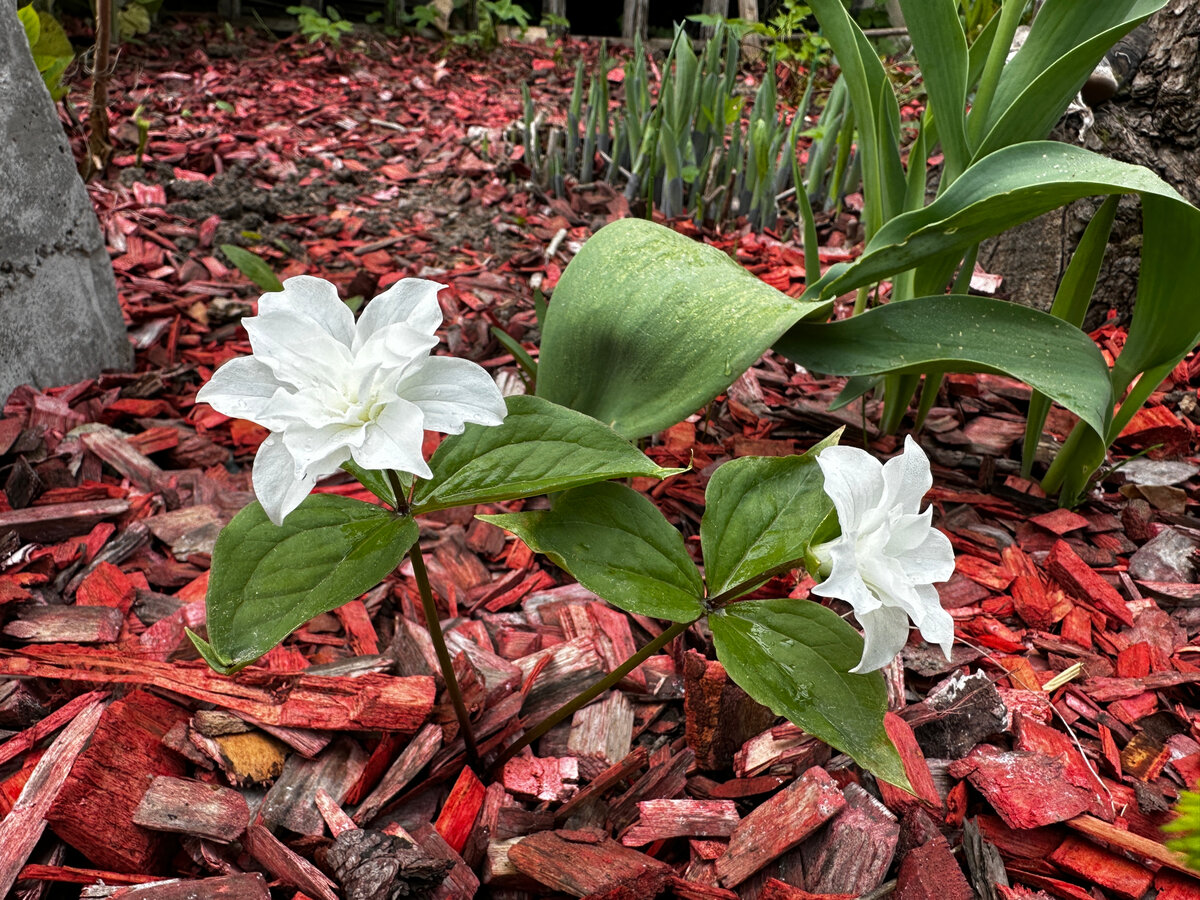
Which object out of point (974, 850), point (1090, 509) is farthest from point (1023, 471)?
point (974, 850)

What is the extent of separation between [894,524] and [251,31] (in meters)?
5.73

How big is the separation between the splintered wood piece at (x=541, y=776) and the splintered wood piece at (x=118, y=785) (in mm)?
425

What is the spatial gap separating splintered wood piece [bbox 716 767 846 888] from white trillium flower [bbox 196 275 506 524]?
0.62m

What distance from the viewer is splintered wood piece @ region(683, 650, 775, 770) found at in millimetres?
1088

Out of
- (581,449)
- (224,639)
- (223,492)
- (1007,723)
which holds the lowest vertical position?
(223,492)

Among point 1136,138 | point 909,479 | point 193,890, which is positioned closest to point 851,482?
point 909,479

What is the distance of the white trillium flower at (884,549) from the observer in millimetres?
729

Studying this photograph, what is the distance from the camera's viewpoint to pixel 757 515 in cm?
94

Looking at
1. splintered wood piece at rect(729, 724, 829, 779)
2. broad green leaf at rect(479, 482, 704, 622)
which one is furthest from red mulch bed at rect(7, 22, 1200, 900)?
broad green leaf at rect(479, 482, 704, 622)

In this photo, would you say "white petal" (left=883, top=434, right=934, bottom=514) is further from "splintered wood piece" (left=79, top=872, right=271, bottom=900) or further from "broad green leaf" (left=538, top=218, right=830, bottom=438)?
"splintered wood piece" (left=79, top=872, right=271, bottom=900)

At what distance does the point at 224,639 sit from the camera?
78 cm

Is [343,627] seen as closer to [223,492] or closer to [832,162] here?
[223,492]

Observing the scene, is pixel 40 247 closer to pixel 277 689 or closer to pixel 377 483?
pixel 277 689

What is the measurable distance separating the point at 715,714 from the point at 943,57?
1.12 meters
